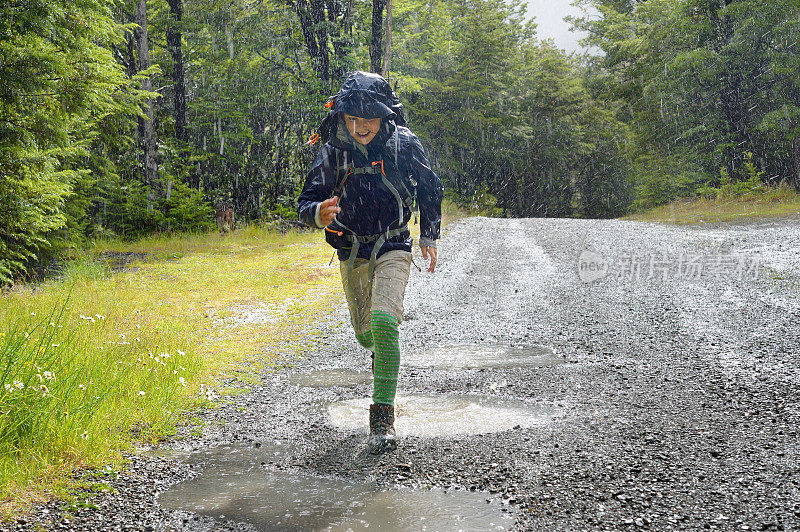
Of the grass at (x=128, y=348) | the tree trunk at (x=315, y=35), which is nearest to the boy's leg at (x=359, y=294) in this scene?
the grass at (x=128, y=348)

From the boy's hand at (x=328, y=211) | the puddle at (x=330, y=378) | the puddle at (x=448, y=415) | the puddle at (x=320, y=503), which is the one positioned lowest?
the puddle at (x=330, y=378)

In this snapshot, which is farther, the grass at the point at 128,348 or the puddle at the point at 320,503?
the grass at the point at 128,348

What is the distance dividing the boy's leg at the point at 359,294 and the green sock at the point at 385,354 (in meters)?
0.35

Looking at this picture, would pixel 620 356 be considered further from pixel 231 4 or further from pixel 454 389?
pixel 231 4

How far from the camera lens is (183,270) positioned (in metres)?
11.4

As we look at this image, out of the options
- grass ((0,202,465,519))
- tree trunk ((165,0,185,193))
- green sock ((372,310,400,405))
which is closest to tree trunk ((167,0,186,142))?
tree trunk ((165,0,185,193))

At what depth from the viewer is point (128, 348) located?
5.41 m

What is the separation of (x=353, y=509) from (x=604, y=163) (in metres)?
45.3

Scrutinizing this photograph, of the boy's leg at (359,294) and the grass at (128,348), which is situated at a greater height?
the boy's leg at (359,294)

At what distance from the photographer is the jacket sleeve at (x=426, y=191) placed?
3.89 meters

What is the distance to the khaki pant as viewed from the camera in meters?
3.76

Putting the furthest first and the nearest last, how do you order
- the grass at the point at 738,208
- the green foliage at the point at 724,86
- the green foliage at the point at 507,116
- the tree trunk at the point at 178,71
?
the green foliage at the point at 507,116 → the green foliage at the point at 724,86 → the tree trunk at the point at 178,71 → the grass at the point at 738,208

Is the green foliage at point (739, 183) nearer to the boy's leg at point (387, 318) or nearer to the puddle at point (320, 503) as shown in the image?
the boy's leg at point (387, 318)

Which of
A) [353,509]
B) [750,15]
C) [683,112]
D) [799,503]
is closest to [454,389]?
[353,509]
